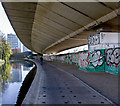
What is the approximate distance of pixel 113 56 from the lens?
36.7ft

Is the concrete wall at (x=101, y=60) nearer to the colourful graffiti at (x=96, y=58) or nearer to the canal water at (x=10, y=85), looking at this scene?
the colourful graffiti at (x=96, y=58)

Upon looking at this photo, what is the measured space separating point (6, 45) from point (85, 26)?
5121cm

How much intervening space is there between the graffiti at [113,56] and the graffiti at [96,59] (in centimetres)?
75

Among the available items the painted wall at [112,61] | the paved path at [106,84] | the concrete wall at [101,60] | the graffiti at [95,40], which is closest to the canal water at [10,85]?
the paved path at [106,84]

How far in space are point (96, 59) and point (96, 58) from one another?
0.11 meters

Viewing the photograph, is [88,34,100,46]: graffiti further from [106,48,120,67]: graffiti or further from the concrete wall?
[106,48,120,67]: graffiti

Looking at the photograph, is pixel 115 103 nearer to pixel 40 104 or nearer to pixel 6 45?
pixel 40 104

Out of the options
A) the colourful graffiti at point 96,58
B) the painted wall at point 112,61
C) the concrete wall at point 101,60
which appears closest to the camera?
the painted wall at point 112,61

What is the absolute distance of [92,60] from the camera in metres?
12.8

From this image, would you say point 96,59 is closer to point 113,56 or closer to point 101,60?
point 101,60

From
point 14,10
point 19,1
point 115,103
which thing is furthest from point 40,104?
point 14,10

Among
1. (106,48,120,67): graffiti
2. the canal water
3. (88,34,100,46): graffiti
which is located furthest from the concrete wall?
the canal water

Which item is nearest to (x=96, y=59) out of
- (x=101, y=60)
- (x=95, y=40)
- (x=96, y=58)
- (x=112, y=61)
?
(x=96, y=58)

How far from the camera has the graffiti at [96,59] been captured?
12.5m
